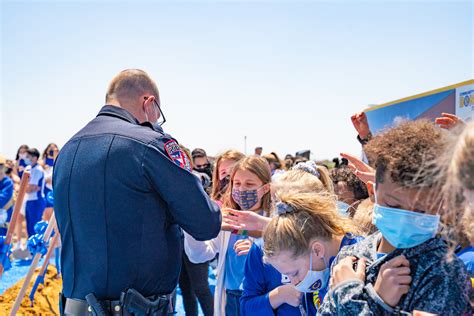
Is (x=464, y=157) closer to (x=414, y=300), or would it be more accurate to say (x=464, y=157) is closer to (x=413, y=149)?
(x=413, y=149)

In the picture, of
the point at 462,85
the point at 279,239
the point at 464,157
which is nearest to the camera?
the point at 464,157

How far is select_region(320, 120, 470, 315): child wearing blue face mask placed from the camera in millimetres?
1184

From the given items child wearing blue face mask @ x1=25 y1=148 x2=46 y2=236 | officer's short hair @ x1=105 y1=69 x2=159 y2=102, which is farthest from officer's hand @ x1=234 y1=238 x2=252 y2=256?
child wearing blue face mask @ x1=25 y1=148 x2=46 y2=236

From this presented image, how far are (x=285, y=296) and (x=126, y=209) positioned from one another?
861 mm

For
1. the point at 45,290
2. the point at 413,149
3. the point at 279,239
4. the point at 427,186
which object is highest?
the point at 413,149

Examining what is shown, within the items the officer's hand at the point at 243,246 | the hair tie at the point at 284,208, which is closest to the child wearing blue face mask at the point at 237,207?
the officer's hand at the point at 243,246

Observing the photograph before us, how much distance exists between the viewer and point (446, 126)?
1.97 metres

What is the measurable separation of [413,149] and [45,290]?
566cm

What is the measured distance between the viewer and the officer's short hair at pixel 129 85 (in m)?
2.70

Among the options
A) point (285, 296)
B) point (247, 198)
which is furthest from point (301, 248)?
point (247, 198)

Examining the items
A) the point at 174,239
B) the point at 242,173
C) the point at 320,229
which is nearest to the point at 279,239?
the point at 320,229

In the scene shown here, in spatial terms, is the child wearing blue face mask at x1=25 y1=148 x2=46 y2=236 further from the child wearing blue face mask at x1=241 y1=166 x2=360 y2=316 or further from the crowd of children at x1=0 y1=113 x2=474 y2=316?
the child wearing blue face mask at x1=241 y1=166 x2=360 y2=316

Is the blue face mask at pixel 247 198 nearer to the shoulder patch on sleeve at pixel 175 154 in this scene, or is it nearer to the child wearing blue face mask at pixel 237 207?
the child wearing blue face mask at pixel 237 207

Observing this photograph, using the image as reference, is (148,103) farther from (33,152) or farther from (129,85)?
(33,152)
